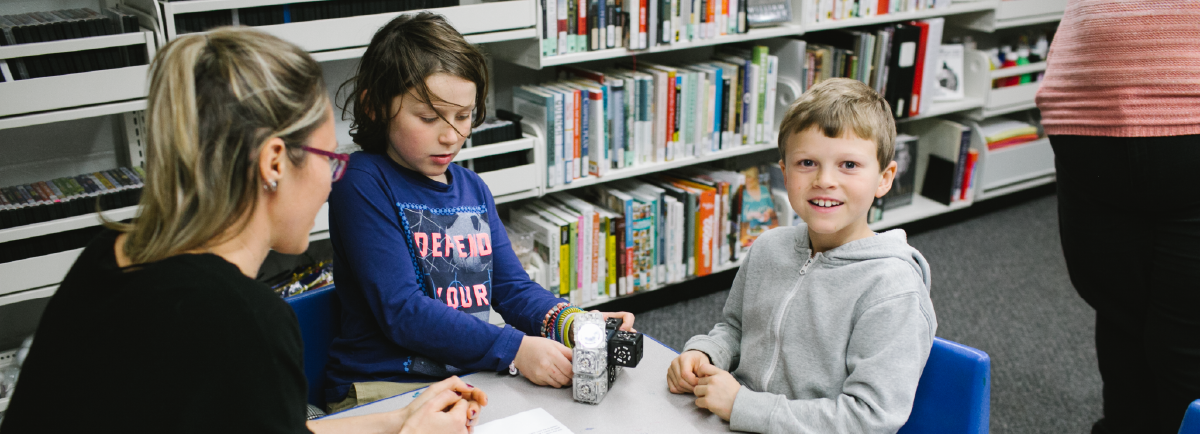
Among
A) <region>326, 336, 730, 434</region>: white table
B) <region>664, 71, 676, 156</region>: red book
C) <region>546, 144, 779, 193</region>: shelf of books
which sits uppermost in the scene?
<region>664, 71, 676, 156</region>: red book

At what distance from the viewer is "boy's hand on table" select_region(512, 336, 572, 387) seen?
1193 millimetres

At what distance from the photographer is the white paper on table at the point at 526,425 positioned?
1.07m

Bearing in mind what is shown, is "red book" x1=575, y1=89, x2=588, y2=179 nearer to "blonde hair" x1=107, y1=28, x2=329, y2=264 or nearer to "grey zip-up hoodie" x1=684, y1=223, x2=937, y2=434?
"grey zip-up hoodie" x1=684, y1=223, x2=937, y2=434

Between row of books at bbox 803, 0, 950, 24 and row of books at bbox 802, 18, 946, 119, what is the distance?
0.21ft

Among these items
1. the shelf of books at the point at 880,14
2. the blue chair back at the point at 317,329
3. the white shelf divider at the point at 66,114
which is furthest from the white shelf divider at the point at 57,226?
the shelf of books at the point at 880,14

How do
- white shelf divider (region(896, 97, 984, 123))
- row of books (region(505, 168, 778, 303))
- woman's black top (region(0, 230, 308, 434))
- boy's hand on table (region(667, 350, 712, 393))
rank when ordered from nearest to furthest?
woman's black top (region(0, 230, 308, 434))
boy's hand on table (region(667, 350, 712, 393))
row of books (region(505, 168, 778, 303))
white shelf divider (region(896, 97, 984, 123))

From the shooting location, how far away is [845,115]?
1180 mm

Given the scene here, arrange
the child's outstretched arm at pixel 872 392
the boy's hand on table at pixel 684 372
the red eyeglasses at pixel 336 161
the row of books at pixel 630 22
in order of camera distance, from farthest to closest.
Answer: the row of books at pixel 630 22, the boy's hand on table at pixel 684 372, the child's outstretched arm at pixel 872 392, the red eyeglasses at pixel 336 161

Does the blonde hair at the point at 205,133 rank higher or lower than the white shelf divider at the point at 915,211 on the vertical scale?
higher

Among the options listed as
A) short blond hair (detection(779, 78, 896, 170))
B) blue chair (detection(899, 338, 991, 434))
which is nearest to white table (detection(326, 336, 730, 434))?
blue chair (detection(899, 338, 991, 434))

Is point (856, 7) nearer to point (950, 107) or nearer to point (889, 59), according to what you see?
point (889, 59)

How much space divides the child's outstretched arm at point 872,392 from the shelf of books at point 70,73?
53.9 inches

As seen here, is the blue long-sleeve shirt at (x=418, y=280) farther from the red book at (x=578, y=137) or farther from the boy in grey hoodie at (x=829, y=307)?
the red book at (x=578, y=137)

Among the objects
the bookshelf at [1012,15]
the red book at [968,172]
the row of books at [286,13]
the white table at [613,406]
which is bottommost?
the red book at [968,172]
